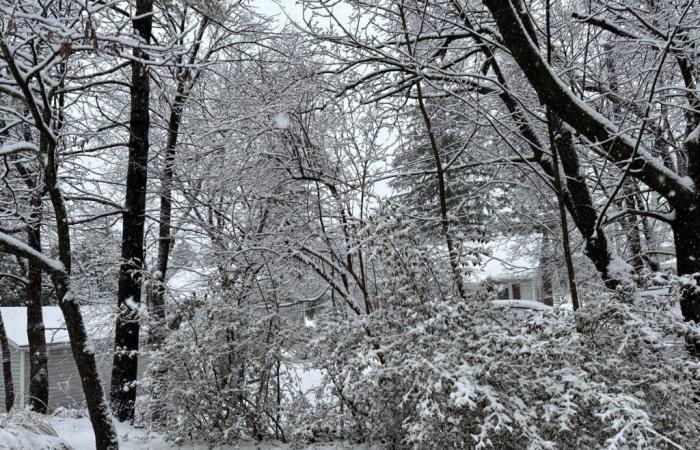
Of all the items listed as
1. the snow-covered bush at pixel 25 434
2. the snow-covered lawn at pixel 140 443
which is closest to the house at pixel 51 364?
the snow-covered lawn at pixel 140 443

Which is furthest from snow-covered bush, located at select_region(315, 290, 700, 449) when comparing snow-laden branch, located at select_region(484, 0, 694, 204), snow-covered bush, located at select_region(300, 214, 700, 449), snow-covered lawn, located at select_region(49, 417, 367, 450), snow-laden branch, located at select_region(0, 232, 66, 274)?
snow-laden branch, located at select_region(0, 232, 66, 274)

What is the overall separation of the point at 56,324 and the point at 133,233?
46.5 feet

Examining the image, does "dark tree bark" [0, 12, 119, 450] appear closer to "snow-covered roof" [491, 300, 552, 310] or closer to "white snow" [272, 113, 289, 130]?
"white snow" [272, 113, 289, 130]

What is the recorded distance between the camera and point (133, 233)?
267 inches

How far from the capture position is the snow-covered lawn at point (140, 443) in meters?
5.00

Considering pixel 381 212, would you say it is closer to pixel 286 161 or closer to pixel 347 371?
pixel 347 371

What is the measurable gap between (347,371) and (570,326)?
151 centimetres

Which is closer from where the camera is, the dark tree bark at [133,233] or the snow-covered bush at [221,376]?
the snow-covered bush at [221,376]

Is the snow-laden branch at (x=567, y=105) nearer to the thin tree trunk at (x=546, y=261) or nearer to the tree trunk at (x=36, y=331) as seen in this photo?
the thin tree trunk at (x=546, y=261)

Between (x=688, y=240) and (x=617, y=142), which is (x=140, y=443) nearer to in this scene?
(x=617, y=142)

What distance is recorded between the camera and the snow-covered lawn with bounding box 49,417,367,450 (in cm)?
500

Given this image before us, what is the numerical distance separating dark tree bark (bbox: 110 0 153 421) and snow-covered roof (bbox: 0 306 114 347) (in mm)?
3172

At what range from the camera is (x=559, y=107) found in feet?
15.7

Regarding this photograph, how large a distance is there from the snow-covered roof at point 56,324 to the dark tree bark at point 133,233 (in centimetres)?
317
